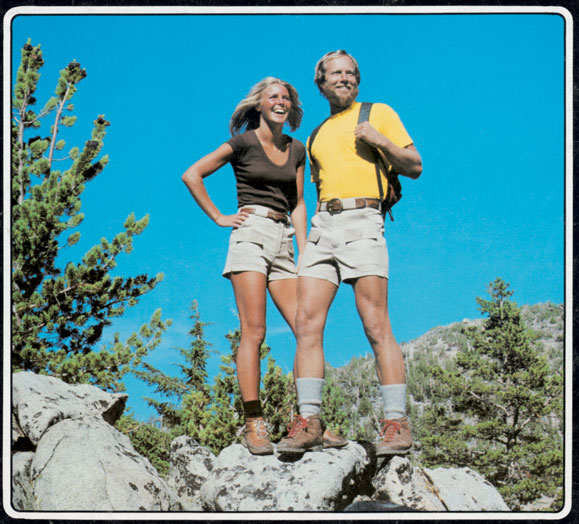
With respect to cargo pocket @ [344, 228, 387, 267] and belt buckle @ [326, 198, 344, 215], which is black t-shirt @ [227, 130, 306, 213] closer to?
belt buckle @ [326, 198, 344, 215]

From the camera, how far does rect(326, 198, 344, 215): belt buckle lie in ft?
20.6

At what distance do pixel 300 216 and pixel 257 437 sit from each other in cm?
199

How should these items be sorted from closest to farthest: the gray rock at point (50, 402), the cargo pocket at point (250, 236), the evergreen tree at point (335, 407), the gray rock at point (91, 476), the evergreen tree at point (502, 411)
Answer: the gray rock at point (91, 476) → the cargo pocket at point (250, 236) → the gray rock at point (50, 402) → the evergreen tree at point (502, 411) → the evergreen tree at point (335, 407)

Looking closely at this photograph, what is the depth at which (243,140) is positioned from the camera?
261 inches

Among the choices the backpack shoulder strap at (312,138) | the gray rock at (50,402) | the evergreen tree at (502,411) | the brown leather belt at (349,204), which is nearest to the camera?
the brown leather belt at (349,204)

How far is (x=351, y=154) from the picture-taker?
633 centimetres

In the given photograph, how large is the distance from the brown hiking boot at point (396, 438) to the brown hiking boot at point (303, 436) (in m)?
0.54

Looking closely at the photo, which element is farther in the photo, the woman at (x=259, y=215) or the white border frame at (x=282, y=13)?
the woman at (x=259, y=215)

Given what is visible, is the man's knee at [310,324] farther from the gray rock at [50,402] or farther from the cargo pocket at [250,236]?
the gray rock at [50,402]

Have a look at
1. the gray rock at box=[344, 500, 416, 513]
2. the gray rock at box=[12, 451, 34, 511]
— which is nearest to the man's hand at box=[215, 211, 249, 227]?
the gray rock at box=[344, 500, 416, 513]

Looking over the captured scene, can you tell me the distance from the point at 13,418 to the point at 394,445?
3.63 m

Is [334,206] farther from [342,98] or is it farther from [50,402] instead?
[50,402]

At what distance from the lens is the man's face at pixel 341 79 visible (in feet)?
21.0

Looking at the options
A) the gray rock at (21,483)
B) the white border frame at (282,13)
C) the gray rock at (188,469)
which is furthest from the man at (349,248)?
the gray rock at (21,483)
